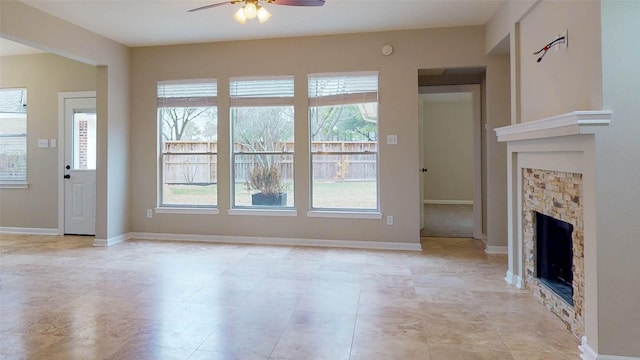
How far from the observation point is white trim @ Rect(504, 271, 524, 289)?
3343mm

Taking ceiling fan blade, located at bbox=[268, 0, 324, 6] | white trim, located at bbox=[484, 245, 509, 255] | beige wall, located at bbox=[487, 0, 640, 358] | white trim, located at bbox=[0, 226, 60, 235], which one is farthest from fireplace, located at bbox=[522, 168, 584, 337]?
white trim, located at bbox=[0, 226, 60, 235]

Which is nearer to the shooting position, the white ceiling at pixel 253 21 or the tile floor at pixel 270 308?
the tile floor at pixel 270 308

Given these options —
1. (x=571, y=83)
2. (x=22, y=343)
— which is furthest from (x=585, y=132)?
(x=22, y=343)

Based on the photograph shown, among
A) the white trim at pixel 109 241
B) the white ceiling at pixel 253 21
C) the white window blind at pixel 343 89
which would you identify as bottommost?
the white trim at pixel 109 241

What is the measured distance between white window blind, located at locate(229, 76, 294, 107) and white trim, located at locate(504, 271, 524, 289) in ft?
10.8

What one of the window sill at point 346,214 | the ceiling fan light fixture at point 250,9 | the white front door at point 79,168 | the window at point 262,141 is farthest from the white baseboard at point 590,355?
the white front door at point 79,168

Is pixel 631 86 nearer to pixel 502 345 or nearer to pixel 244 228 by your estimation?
pixel 502 345

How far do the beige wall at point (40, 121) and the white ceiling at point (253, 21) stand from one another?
1.36 meters

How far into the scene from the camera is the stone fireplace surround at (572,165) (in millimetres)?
2109

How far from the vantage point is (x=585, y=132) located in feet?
6.92

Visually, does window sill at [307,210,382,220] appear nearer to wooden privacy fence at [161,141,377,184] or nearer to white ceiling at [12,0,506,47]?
wooden privacy fence at [161,141,377,184]

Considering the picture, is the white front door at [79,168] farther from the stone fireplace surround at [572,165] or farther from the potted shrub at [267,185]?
the stone fireplace surround at [572,165]

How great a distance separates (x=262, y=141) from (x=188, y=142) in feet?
3.76

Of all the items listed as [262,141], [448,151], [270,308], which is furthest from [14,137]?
[448,151]
